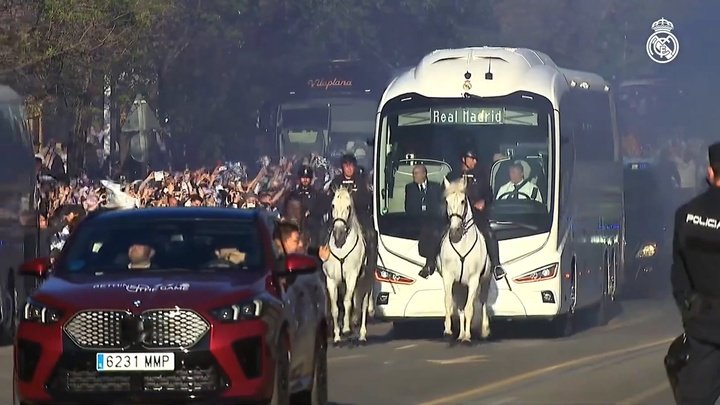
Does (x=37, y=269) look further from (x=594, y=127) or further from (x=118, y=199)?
(x=594, y=127)

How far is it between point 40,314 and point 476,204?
1088 cm

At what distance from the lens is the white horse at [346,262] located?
2286 cm

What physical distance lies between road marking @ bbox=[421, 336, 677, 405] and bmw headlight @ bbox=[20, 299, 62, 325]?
4.03 metres

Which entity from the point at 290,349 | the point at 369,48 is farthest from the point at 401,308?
the point at 369,48

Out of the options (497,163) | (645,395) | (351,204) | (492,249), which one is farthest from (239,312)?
(497,163)

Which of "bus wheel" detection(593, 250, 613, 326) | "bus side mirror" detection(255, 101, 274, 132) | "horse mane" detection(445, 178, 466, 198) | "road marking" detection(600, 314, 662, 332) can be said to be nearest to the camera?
"horse mane" detection(445, 178, 466, 198)

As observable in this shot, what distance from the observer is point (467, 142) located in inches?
974

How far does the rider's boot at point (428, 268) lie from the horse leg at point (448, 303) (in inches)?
29.8

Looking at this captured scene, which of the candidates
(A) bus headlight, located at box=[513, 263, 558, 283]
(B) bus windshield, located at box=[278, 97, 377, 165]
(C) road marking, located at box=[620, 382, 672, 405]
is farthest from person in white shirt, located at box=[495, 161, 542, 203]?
(B) bus windshield, located at box=[278, 97, 377, 165]

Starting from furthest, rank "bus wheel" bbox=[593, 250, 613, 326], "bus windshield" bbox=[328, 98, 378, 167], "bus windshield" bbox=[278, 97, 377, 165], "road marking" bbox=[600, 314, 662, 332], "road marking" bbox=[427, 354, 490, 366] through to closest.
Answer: "bus windshield" bbox=[278, 97, 377, 165], "bus windshield" bbox=[328, 98, 378, 167], "bus wheel" bbox=[593, 250, 613, 326], "road marking" bbox=[600, 314, 662, 332], "road marking" bbox=[427, 354, 490, 366]

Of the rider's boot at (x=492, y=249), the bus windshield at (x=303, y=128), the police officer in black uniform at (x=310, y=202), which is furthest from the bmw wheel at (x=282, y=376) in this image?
the bus windshield at (x=303, y=128)

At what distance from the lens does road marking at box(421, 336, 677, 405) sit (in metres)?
16.6

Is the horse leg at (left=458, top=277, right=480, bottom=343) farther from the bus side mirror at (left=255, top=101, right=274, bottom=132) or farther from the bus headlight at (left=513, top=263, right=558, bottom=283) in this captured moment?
the bus side mirror at (left=255, top=101, right=274, bottom=132)

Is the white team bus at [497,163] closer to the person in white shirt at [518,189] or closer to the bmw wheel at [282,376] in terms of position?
the person in white shirt at [518,189]
